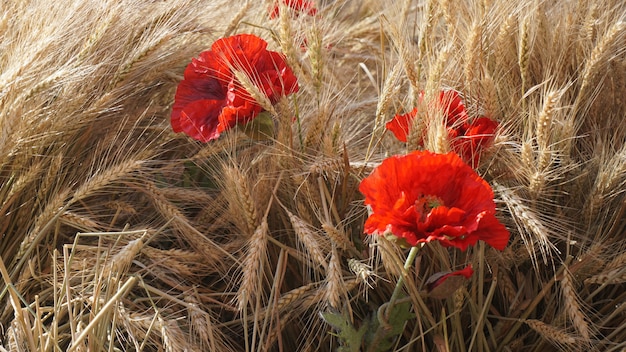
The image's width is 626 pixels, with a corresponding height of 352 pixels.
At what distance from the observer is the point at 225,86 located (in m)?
1.17

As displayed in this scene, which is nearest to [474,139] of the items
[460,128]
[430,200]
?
[460,128]

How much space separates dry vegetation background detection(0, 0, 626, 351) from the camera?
1062 mm

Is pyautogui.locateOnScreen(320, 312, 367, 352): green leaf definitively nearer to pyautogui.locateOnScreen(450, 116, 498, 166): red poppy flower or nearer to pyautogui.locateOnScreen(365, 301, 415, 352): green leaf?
pyautogui.locateOnScreen(365, 301, 415, 352): green leaf

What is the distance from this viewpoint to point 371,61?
1.68 meters

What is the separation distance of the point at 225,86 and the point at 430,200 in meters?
0.40

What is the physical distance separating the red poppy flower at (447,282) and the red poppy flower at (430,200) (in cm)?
6

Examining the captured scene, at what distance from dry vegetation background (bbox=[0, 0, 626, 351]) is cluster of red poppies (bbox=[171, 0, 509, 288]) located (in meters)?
0.04

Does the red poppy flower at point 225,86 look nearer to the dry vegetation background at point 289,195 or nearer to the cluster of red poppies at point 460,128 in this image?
the dry vegetation background at point 289,195

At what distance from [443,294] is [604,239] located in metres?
0.32

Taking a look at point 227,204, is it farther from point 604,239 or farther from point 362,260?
point 604,239

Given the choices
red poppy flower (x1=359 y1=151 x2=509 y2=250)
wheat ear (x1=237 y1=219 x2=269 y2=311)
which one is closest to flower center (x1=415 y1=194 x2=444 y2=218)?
red poppy flower (x1=359 y1=151 x2=509 y2=250)

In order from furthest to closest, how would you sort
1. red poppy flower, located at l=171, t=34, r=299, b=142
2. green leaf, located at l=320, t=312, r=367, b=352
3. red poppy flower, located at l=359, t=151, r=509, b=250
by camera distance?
red poppy flower, located at l=171, t=34, r=299, b=142, green leaf, located at l=320, t=312, r=367, b=352, red poppy flower, located at l=359, t=151, r=509, b=250

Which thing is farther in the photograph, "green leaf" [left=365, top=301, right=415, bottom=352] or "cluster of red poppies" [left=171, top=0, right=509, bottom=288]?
"green leaf" [left=365, top=301, right=415, bottom=352]

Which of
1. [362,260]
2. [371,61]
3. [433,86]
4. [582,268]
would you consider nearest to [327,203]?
[362,260]
